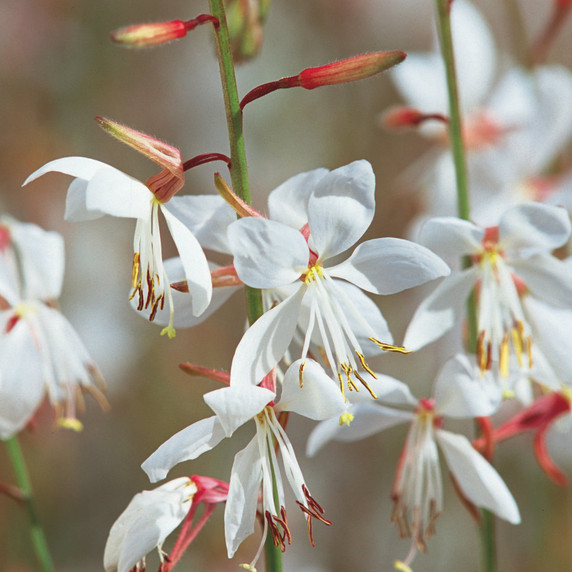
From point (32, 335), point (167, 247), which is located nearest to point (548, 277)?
point (32, 335)

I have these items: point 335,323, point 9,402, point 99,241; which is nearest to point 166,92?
point 99,241

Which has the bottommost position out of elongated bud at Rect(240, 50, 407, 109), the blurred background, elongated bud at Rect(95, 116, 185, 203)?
the blurred background

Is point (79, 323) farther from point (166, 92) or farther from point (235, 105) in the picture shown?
point (235, 105)

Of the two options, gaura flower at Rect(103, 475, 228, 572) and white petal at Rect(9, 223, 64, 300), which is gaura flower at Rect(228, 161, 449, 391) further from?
white petal at Rect(9, 223, 64, 300)

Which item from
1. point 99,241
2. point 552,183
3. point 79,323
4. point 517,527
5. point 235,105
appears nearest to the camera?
point 235,105

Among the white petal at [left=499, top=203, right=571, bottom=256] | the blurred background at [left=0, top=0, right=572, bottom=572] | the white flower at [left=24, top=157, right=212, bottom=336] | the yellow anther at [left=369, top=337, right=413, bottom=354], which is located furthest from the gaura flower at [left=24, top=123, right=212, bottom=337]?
the blurred background at [left=0, top=0, right=572, bottom=572]

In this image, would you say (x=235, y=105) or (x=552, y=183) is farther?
(x=552, y=183)

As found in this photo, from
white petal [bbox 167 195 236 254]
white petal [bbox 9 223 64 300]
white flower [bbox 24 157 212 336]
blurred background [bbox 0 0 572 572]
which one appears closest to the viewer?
white flower [bbox 24 157 212 336]

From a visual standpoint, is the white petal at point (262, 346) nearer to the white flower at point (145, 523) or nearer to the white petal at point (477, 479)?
the white flower at point (145, 523)

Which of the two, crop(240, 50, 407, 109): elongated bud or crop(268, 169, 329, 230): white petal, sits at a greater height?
crop(240, 50, 407, 109): elongated bud
